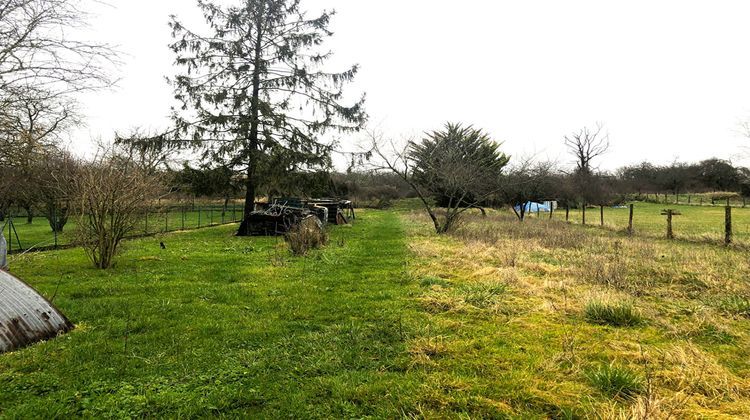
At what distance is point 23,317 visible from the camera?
4273mm

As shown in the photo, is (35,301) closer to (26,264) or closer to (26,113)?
(26,113)

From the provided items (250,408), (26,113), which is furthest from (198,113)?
(250,408)

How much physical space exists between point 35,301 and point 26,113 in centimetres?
357

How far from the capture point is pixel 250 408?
3.07m

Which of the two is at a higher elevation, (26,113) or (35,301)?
(26,113)

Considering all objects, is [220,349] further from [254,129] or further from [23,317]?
[254,129]

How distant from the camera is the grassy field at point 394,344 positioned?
10.3 ft

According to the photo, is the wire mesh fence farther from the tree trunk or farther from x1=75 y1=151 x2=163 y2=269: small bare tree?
the tree trunk

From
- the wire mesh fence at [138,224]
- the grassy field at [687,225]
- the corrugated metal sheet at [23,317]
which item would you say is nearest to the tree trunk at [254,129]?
the wire mesh fence at [138,224]

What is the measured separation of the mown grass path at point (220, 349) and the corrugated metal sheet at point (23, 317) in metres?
0.20

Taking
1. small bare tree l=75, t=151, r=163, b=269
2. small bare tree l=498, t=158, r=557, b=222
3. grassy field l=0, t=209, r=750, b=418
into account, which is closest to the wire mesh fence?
small bare tree l=75, t=151, r=163, b=269

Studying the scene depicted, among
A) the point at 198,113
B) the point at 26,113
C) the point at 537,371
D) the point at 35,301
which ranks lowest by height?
the point at 537,371

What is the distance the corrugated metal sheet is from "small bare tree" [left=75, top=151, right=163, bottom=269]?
4.62 metres

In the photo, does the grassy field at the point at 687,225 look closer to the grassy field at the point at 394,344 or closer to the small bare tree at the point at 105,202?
the grassy field at the point at 394,344
